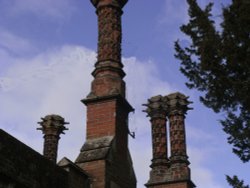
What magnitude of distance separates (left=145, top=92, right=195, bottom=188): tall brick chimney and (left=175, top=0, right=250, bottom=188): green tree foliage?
19.0 ft

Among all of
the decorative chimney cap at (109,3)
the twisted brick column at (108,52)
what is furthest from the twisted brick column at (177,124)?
the decorative chimney cap at (109,3)

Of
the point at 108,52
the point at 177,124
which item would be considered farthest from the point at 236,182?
the point at 177,124

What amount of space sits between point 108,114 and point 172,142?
4.13 m

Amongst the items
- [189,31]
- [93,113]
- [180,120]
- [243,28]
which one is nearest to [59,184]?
[93,113]

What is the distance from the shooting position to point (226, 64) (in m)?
9.62

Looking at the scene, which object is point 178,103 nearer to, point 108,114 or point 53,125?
point 53,125

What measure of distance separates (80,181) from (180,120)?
5.95 meters

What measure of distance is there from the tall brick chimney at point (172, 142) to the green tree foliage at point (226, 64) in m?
5.78

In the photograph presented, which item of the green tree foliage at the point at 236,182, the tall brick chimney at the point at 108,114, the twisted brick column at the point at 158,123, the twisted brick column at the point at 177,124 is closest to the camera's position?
the green tree foliage at the point at 236,182

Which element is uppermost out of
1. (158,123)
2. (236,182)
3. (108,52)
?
(108,52)

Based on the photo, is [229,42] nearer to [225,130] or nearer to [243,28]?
[243,28]

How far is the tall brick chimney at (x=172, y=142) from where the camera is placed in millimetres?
15586

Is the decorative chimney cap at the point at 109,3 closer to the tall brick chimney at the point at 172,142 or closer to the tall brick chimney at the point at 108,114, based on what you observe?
the tall brick chimney at the point at 108,114

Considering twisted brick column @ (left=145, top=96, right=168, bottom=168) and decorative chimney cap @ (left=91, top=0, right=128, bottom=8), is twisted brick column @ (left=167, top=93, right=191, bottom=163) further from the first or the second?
decorative chimney cap @ (left=91, top=0, right=128, bottom=8)
